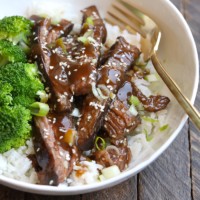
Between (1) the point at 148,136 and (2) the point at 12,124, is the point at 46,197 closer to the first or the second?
(2) the point at 12,124

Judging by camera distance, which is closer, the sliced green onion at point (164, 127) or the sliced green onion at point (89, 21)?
the sliced green onion at point (164, 127)

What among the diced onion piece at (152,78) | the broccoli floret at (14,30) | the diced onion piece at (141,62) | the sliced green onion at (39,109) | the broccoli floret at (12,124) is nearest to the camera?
the broccoli floret at (12,124)

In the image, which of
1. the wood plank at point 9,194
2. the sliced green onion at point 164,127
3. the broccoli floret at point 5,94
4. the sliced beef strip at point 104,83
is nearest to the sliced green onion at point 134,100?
the sliced beef strip at point 104,83

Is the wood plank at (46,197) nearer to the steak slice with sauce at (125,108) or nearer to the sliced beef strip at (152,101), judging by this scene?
the steak slice with sauce at (125,108)

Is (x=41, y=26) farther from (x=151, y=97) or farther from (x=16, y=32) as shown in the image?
(x=151, y=97)

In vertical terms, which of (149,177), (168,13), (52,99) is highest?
(168,13)

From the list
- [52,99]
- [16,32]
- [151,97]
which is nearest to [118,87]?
[151,97]

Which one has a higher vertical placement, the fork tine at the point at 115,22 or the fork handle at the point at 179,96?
the fork handle at the point at 179,96
